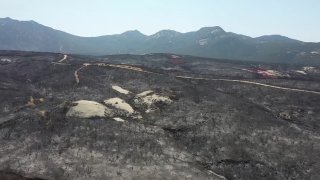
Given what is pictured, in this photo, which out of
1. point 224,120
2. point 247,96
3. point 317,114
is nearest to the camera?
point 224,120

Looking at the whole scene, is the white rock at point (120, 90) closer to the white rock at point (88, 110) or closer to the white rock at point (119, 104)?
the white rock at point (119, 104)

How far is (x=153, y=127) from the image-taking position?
34.8m

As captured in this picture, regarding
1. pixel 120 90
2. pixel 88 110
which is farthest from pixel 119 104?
pixel 120 90

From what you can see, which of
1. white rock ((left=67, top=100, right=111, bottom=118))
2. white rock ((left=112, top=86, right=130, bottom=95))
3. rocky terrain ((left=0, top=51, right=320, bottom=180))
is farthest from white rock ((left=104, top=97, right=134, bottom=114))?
white rock ((left=112, top=86, right=130, bottom=95))

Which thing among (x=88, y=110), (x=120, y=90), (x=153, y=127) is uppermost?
(x=120, y=90)

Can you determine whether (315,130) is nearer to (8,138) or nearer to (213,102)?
(213,102)

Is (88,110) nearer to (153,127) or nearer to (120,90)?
(153,127)

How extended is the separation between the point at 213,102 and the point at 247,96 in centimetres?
648

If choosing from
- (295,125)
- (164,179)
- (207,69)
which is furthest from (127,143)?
(207,69)

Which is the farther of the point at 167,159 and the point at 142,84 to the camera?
the point at 142,84

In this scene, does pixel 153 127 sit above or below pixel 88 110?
below

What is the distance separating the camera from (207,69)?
76250 millimetres

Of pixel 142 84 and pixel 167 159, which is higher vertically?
pixel 142 84

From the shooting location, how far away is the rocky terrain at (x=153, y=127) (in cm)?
2886
